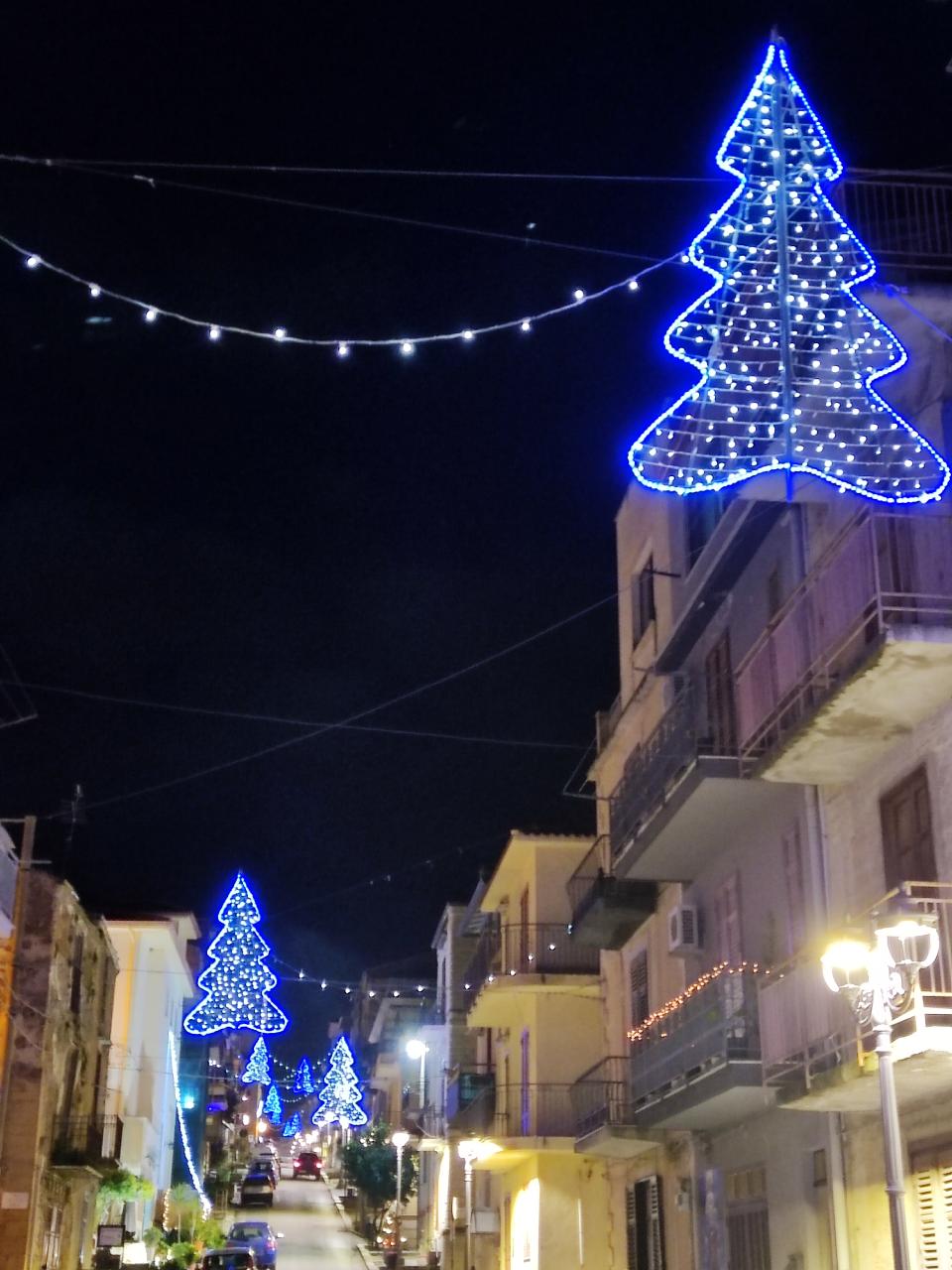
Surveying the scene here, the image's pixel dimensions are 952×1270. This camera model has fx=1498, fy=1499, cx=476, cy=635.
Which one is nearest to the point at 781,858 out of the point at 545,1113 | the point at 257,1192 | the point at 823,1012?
the point at 823,1012

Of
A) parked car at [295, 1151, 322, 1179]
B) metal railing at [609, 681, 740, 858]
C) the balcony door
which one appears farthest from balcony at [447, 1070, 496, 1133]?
parked car at [295, 1151, 322, 1179]

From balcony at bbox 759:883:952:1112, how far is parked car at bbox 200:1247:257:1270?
796 inches

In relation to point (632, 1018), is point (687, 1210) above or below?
below

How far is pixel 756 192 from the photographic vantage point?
1233cm

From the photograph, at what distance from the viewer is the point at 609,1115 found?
21.9 m

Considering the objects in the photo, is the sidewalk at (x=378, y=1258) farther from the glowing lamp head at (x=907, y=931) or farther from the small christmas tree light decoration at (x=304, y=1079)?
the small christmas tree light decoration at (x=304, y=1079)

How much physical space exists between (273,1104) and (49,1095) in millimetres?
109072

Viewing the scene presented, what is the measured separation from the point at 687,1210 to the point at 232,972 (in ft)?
58.9

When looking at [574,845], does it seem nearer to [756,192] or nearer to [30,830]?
[30,830]

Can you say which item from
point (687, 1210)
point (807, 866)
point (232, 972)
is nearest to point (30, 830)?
point (232, 972)

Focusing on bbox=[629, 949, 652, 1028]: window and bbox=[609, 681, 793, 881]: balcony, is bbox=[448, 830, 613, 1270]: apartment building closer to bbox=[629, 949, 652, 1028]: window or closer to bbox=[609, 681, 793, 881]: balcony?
bbox=[629, 949, 652, 1028]: window

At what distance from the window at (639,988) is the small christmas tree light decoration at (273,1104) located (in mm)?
118812

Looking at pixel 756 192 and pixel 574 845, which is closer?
pixel 756 192

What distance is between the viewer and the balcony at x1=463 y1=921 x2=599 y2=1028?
103 ft
